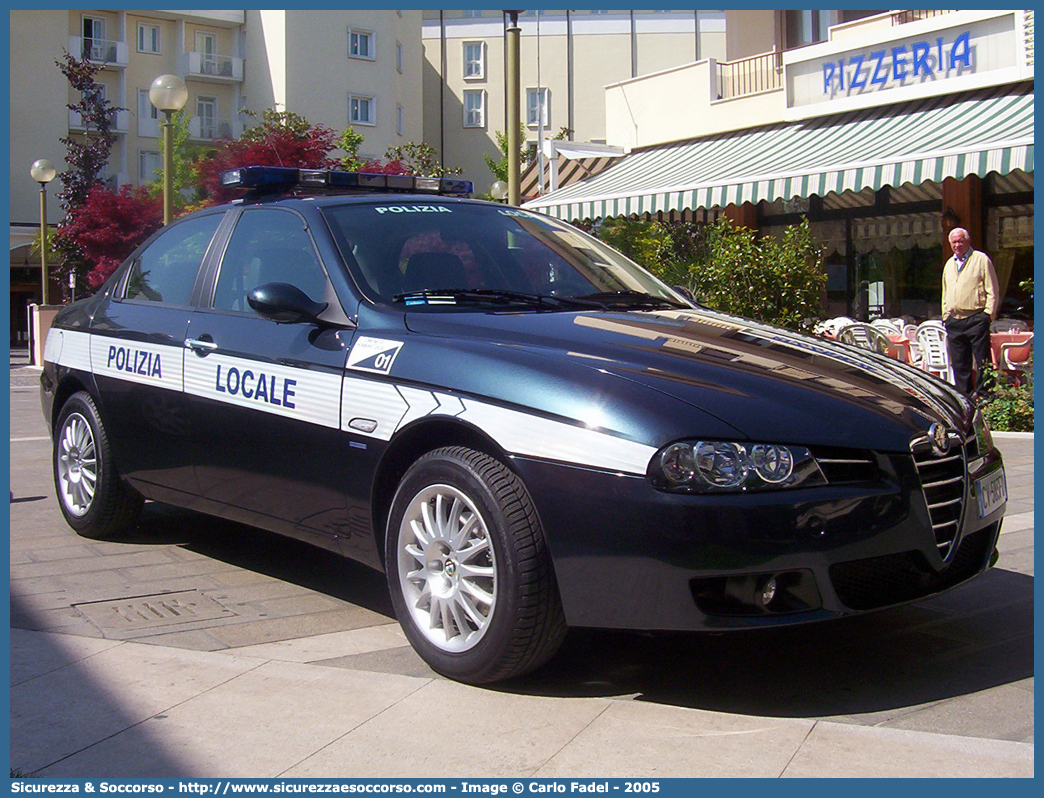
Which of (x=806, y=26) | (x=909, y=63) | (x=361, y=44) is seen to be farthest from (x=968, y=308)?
(x=361, y=44)

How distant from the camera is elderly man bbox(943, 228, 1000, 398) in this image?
453 inches

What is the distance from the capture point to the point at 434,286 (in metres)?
4.60

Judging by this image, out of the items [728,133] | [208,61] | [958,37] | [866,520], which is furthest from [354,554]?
[208,61]

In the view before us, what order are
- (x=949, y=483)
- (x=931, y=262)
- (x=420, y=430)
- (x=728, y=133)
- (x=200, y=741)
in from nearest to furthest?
(x=200, y=741) → (x=949, y=483) → (x=420, y=430) → (x=931, y=262) → (x=728, y=133)

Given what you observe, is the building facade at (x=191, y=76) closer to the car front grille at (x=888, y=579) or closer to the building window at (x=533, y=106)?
the building window at (x=533, y=106)

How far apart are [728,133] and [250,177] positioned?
14483 mm

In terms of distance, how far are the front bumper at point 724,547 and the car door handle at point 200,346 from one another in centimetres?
198

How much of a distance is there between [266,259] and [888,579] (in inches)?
112

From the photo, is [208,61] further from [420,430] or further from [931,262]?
[420,430]

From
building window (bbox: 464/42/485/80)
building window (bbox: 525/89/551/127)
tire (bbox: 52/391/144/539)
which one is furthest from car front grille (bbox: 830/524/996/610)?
building window (bbox: 464/42/485/80)

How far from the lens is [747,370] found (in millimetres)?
3816

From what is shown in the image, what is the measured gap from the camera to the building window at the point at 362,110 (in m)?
51.3

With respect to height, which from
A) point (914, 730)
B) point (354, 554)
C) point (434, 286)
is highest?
point (434, 286)

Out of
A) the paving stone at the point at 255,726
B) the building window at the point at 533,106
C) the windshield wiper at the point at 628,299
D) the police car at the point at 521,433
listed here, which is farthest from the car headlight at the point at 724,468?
the building window at the point at 533,106
